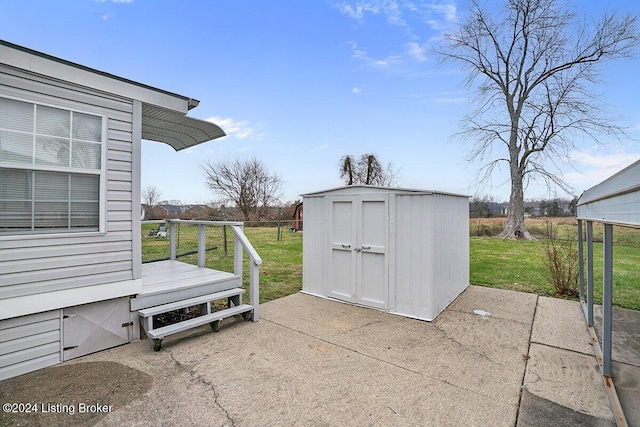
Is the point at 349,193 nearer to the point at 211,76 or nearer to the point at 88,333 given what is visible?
the point at 88,333

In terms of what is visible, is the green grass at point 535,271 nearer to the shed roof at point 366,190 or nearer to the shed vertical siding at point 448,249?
the shed vertical siding at point 448,249

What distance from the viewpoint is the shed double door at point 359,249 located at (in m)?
4.56

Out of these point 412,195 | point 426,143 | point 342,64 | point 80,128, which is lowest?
point 412,195

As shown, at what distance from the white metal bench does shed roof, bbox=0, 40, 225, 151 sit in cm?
241

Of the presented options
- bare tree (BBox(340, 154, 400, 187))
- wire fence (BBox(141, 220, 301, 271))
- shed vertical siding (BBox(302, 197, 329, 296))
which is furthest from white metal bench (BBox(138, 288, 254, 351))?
bare tree (BBox(340, 154, 400, 187))

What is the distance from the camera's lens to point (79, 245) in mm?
3066

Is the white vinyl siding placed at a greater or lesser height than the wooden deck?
lesser

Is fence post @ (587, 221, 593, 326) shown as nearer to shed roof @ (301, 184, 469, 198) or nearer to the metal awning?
shed roof @ (301, 184, 469, 198)

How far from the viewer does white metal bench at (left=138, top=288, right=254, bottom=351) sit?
10.6 feet

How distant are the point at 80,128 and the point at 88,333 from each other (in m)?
2.16

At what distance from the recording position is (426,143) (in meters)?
12.5

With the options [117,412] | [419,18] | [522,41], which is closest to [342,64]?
[419,18]

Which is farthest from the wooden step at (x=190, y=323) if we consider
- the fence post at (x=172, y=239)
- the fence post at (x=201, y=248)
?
the fence post at (x=172, y=239)

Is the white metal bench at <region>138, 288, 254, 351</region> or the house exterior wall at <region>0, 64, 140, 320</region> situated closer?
the house exterior wall at <region>0, 64, 140, 320</region>
